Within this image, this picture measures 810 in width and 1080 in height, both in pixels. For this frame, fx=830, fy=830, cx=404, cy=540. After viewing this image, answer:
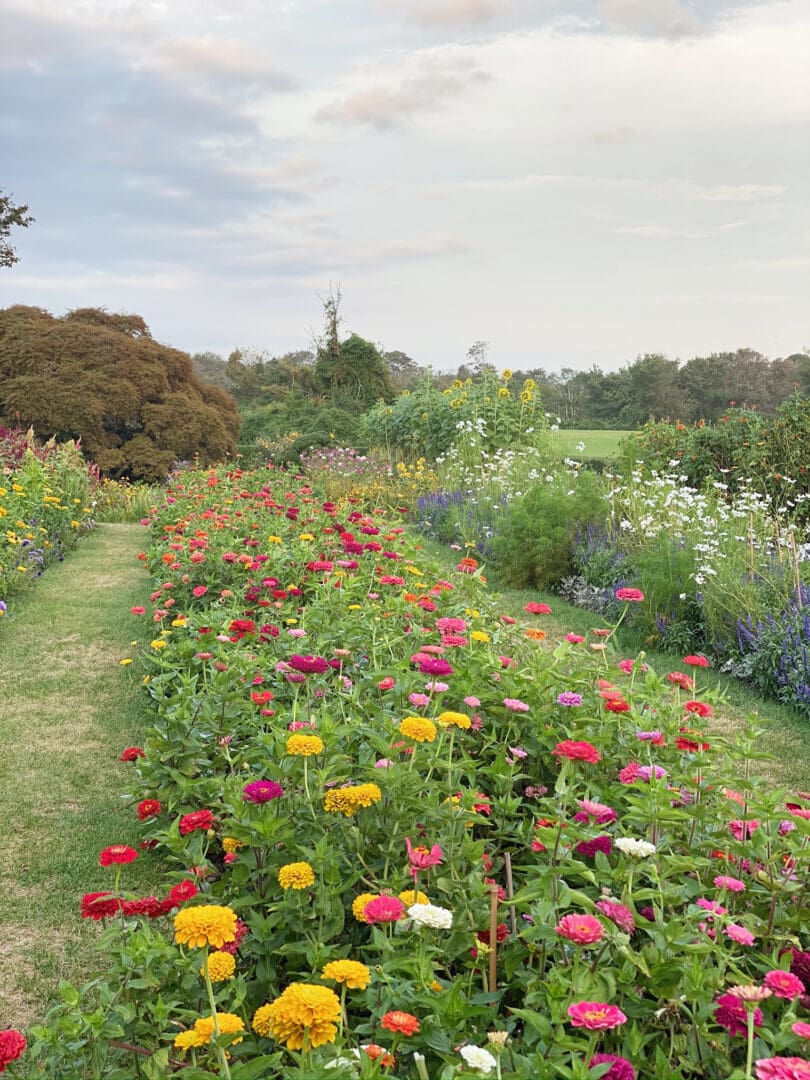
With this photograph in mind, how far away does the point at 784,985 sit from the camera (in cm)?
136

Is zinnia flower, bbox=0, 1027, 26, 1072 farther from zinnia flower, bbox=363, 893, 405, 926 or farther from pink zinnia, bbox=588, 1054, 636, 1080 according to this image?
pink zinnia, bbox=588, 1054, 636, 1080

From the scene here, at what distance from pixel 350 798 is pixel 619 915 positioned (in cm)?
65

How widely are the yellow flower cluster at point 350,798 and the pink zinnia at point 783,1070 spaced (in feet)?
3.13

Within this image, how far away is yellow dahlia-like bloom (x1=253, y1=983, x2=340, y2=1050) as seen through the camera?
1237 mm

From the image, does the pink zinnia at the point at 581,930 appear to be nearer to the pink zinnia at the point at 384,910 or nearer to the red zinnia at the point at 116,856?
the pink zinnia at the point at 384,910

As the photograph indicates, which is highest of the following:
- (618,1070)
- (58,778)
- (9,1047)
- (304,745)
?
(304,745)

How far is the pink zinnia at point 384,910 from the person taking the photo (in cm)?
146

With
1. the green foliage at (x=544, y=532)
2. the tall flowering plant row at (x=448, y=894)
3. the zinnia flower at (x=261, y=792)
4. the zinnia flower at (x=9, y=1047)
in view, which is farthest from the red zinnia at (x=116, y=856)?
the green foliage at (x=544, y=532)

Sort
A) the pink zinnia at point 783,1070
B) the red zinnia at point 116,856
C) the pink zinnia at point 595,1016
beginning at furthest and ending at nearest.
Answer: the red zinnia at point 116,856 → the pink zinnia at point 595,1016 → the pink zinnia at point 783,1070

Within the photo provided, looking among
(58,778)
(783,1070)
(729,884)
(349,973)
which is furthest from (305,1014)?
(58,778)

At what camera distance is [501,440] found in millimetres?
12898

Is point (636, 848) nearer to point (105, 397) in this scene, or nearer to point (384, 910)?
point (384, 910)

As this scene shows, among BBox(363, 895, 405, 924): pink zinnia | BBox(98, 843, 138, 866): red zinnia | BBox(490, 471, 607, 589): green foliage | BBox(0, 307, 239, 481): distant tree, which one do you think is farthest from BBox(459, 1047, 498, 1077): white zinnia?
BBox(0, 307, 239, 481): distant tree

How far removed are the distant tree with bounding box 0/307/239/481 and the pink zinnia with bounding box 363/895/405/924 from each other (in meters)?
15.4
